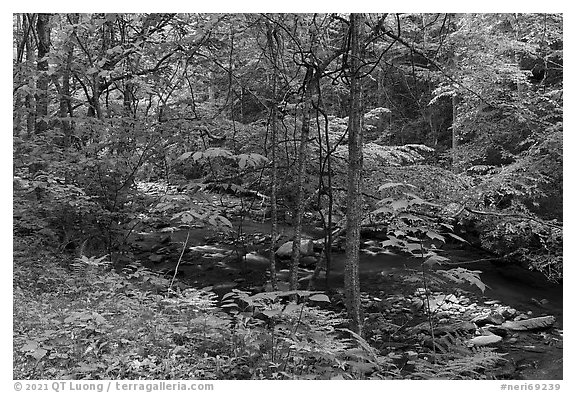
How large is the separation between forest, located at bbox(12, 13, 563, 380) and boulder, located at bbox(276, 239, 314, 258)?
69mm

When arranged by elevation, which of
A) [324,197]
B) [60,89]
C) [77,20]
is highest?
[77,20]

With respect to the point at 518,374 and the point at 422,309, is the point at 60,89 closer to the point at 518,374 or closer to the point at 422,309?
Result: the point at 422,309

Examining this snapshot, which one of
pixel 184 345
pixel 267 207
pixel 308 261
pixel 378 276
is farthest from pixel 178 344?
pixel 267 207

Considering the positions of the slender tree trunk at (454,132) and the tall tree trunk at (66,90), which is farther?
the slender tree trunk at (454,132)

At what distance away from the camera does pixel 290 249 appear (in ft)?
28.0

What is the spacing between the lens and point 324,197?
261 inches

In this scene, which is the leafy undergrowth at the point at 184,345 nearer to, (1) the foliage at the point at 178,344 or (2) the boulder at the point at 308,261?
(1) the foliage at the point at 178,344

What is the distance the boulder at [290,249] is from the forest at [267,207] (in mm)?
69

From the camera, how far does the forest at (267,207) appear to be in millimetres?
3141

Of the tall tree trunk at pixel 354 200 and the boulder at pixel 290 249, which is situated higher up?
the tall tree trunk at pixel 354 200

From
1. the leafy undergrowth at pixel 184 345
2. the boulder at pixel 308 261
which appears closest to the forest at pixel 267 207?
the leafy undergrowth at pixel 184 345

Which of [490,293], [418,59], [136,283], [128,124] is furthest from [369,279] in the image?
[418,59]

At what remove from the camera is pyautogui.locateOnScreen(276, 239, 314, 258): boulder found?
8.47 metres
